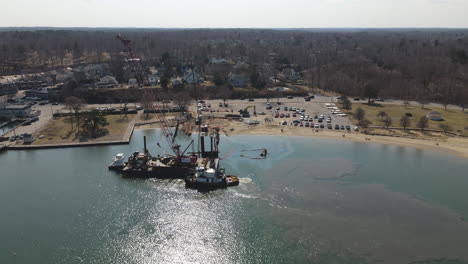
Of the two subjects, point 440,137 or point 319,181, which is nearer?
point 319,181

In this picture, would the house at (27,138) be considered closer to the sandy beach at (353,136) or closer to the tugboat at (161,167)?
the sandy beach at (353,136)

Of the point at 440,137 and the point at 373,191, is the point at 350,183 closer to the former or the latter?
the point at 373,191

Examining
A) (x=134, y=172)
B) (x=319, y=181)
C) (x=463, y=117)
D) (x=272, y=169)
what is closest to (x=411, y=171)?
(x=319, y=181)

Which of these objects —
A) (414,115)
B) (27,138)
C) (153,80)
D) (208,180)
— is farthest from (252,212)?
(153,80)

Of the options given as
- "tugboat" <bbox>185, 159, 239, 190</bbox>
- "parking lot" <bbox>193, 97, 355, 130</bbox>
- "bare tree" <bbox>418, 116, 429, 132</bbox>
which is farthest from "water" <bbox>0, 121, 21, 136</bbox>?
"bare tree" <bbox>418, 116, 429, 132</bbox>

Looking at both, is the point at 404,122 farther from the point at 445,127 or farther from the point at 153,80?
the point at 153,80
